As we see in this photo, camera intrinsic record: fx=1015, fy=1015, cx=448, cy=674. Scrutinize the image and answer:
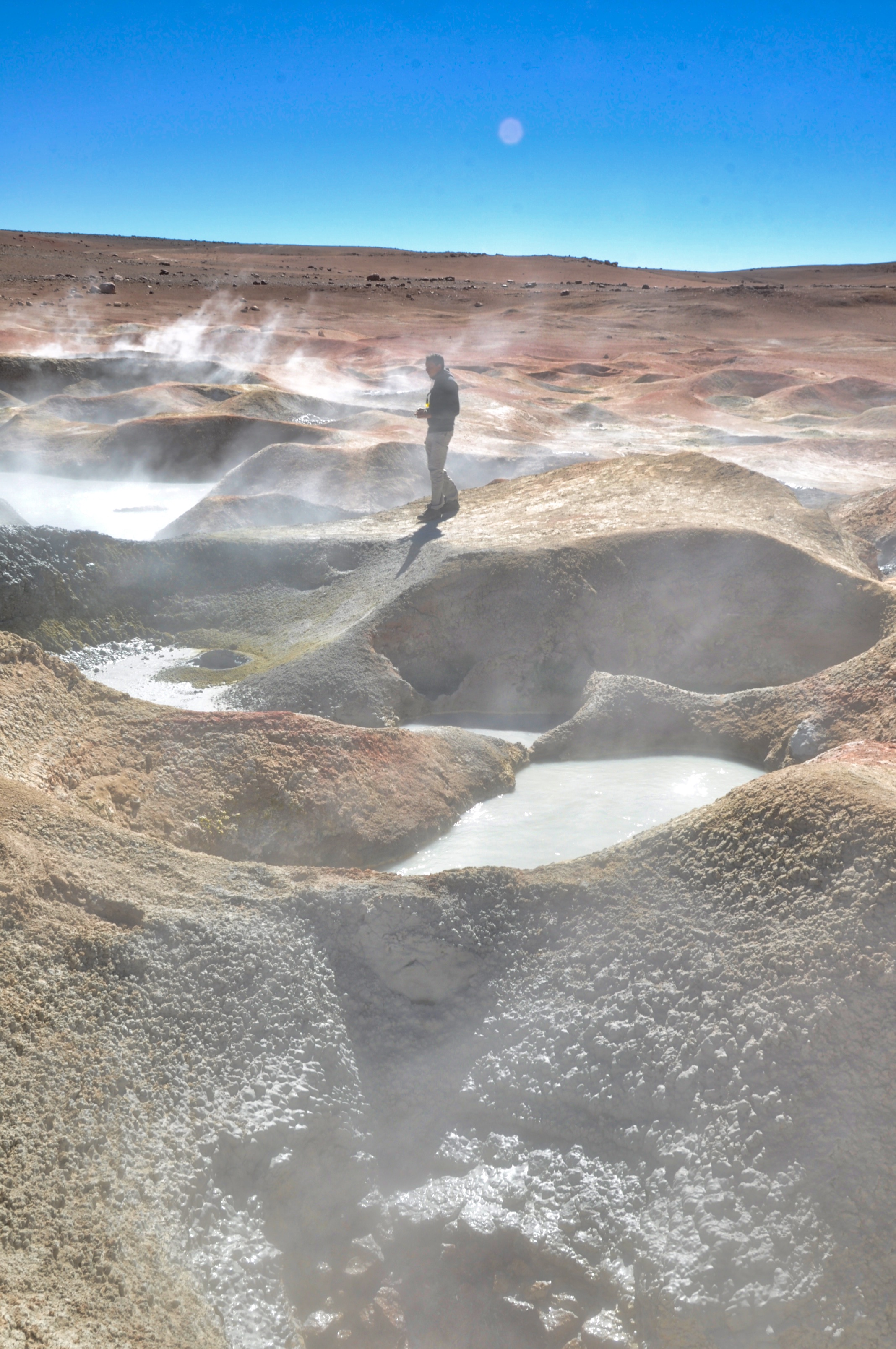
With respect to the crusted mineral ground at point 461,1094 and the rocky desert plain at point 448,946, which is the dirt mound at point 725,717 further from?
the crusted mineral ground at point 461,1094

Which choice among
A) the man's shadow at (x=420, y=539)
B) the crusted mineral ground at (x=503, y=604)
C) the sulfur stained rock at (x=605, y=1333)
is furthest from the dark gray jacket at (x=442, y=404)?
the sulfur stained rock at (x=605, y=1333)

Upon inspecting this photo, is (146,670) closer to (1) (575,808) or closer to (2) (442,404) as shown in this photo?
(2) (442,404)

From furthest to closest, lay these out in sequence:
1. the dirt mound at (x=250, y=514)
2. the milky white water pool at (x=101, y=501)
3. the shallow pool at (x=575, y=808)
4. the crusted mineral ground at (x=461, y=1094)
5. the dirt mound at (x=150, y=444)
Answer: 1. the dirt mound at (x=150, y=444)
2. the milky white water pool at (x=101, y=501)
3. the dirt mound at (x=250, y=514)
4. the shallow pool at (x=575, y=808)
5. the crusted mineral ground at (x=461, y=1094)

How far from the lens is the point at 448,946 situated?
3045mm

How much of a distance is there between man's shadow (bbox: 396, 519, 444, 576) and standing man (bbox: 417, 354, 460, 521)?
0.18 metres

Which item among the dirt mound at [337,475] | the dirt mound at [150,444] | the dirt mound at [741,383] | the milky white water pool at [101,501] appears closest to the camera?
the dirt mound at [337,475]

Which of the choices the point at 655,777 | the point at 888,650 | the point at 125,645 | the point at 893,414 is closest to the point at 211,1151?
the point at 655,777

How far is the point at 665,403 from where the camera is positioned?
19203mm

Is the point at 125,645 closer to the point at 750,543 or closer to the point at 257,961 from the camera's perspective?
the point at 750,543

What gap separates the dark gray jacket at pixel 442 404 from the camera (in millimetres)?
8398

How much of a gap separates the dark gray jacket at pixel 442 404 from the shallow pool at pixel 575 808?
3.82 m

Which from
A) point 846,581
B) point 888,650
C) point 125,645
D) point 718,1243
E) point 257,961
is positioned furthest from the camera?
point 125,645

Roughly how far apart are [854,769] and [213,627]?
550 cm

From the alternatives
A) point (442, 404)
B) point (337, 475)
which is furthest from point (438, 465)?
point (337, 475)
